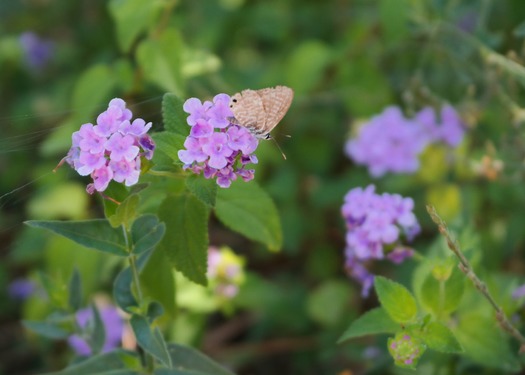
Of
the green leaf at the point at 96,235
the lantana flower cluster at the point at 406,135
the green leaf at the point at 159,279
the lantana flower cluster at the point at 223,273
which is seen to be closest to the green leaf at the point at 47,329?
the green leaf at the point at 159,279

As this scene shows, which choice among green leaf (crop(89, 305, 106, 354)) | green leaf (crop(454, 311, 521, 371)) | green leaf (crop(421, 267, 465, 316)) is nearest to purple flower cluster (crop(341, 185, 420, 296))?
green leaf (crop(421, 267, 465, 316))

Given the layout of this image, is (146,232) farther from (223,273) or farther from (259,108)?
(223,273)

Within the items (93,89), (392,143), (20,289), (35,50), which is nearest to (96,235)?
(93,89)

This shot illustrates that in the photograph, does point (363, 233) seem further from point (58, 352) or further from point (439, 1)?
point (58, 352)

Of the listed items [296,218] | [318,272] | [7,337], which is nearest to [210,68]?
[296,218]

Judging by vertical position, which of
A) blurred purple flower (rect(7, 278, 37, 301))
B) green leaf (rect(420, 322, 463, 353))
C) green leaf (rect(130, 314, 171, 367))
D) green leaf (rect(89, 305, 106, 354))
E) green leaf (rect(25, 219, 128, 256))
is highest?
green leaf (rect(25, 219, 128, 256))

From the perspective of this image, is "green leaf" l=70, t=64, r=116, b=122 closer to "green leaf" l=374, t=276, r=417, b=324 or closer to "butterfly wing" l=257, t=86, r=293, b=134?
"butterfly wing" l=257, t=86, r=293, b=134
